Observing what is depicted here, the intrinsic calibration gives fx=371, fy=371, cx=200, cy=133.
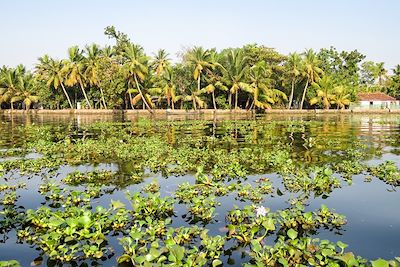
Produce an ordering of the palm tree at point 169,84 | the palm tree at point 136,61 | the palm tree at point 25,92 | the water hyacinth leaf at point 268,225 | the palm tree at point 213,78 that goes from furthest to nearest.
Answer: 1. the palm tree at point 25,92
2. the palm tree at point 169,84
3. the palm tree at point 213,78
4. the palm tree at point 136,61
5. the water hyacinth leaf at point 268,225

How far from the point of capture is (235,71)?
55531 millimetres

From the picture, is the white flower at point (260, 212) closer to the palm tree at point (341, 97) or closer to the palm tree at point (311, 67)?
the palm tree at point (311, 67)

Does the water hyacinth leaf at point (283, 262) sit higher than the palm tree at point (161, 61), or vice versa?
the palm tree at point (161, 61)

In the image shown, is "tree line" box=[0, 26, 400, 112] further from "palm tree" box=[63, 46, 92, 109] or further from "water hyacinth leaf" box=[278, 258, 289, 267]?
"water hyacinth leaf" box=[278, 258, 289, 267]

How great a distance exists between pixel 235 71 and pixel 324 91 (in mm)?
15397

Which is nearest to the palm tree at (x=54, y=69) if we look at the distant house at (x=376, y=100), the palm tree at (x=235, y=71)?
the palm tree at (x=235, y=71)

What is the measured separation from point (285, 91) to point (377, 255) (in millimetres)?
60992

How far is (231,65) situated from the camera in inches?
2200

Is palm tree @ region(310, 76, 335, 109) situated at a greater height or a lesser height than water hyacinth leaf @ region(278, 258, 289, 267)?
greater

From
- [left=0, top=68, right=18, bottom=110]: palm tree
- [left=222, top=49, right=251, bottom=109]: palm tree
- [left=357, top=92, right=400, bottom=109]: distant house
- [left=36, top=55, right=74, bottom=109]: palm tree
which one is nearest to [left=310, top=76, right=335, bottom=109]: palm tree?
[left=357, top=92, right=400, bottom=109]: distant house

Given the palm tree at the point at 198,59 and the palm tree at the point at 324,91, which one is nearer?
the palm tree at the point at 198,59

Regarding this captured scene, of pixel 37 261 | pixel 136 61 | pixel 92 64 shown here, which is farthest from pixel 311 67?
pixel 37 261

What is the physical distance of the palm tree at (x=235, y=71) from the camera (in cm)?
5494

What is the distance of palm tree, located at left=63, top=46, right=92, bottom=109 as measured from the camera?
57.7 meters
